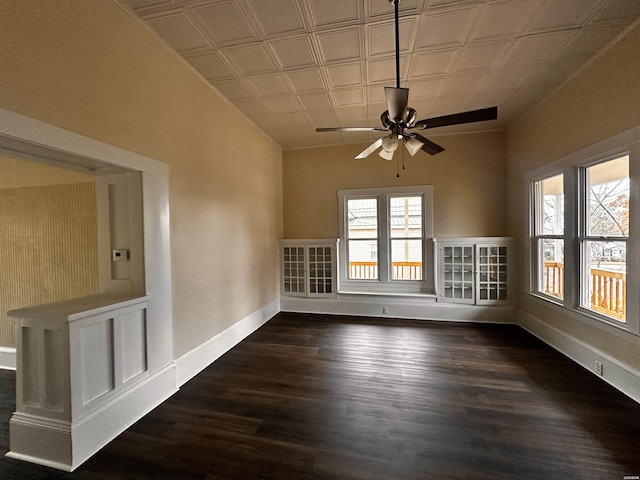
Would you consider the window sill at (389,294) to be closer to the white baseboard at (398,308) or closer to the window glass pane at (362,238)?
the white baseboard at (398,308)

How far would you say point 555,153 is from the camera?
337 cm

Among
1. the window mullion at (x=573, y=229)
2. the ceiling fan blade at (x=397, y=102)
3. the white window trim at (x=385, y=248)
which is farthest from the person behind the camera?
the white window trim at (x=385, y=248)

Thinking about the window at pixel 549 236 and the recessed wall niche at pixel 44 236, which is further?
the window at pixel 549 236

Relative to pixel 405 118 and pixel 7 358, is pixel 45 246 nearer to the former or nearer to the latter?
pixel 7 358

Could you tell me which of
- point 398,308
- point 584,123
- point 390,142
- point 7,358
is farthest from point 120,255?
point 584,123

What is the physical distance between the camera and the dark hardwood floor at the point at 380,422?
1702 millimetres

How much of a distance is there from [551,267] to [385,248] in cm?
236

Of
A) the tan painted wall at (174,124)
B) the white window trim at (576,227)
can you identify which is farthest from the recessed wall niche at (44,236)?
the white window trim at (576,227)

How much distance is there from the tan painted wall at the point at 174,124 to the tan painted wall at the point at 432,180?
81 cm

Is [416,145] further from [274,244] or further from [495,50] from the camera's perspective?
[274,244]

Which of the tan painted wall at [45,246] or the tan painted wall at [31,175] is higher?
the tan painted wall at [31,175]

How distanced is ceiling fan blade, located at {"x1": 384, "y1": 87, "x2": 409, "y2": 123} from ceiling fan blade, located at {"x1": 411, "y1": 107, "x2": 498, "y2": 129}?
18 cm

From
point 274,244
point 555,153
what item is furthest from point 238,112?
point 555,153

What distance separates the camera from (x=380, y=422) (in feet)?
6.93
